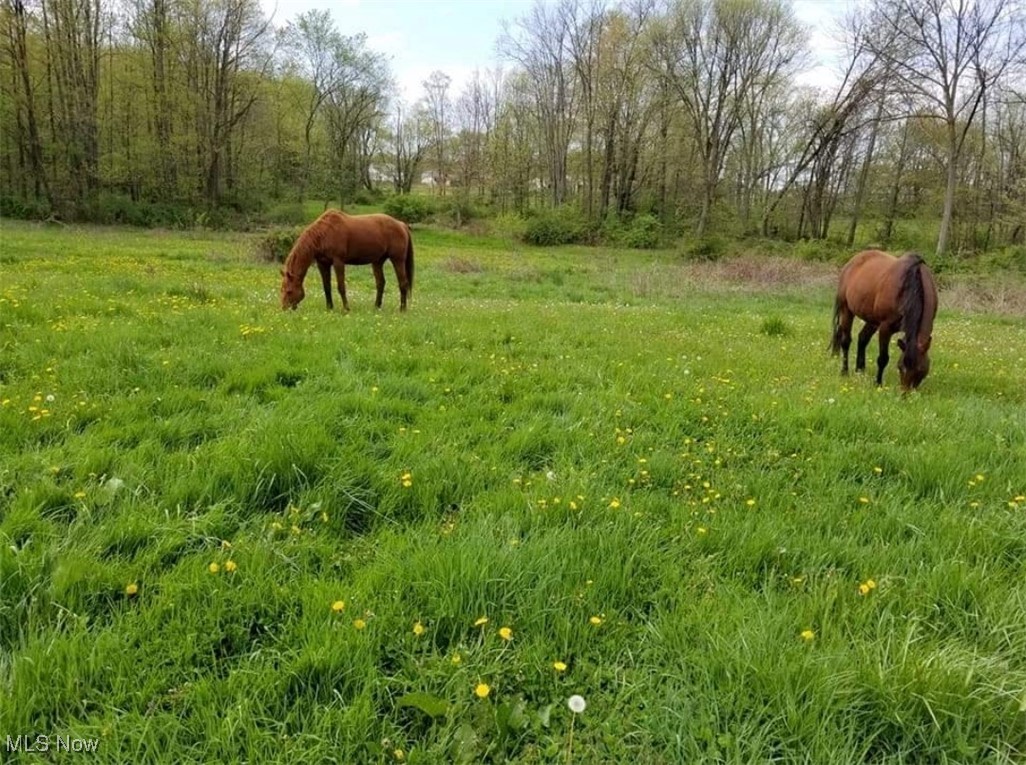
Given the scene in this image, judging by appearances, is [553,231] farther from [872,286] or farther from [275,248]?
[872,286]

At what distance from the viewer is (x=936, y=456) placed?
412cm

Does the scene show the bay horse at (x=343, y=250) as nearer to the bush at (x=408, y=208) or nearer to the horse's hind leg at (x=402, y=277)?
the horse's hind leg at (x=402, y=277)

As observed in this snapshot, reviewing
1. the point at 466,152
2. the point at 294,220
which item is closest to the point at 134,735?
the point at 294,220

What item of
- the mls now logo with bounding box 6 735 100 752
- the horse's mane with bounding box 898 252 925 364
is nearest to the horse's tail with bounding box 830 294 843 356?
the horse's mane with bounding box 898 252 925 364

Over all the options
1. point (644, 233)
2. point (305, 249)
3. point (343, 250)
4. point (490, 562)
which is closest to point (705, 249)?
point (644, 233)

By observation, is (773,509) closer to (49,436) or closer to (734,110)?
(49,436)

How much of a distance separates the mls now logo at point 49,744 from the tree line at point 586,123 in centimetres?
3762

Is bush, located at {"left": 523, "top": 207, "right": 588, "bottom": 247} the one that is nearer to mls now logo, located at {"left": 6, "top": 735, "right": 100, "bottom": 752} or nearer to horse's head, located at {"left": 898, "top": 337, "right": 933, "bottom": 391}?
horse's head, located at {"left": 898, "top": 337, "right": 933, "bottom": 391}

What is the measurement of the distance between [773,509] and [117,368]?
5.63 m

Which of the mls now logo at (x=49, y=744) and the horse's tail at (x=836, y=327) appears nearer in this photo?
the mls now logo at (x=49, y=744)

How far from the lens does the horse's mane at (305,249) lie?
989 centimetres

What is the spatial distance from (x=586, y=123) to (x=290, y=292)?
4531cm

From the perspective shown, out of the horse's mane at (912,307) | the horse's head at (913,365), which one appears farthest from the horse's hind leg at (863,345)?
the horse's head at (913,365)

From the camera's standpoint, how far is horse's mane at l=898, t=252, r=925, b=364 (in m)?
6.37
